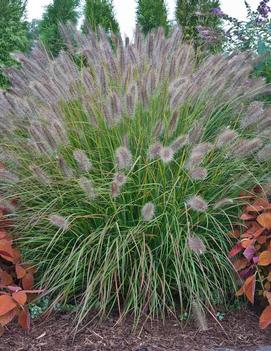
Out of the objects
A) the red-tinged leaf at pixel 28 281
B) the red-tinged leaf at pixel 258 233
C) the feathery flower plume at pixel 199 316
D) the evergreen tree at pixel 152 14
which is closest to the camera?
the feathery flower plume at pixel 199 316

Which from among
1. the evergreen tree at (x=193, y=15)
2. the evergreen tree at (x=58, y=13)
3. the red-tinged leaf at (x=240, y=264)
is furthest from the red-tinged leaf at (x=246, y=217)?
the evergreen tree at (x=58, y=13)

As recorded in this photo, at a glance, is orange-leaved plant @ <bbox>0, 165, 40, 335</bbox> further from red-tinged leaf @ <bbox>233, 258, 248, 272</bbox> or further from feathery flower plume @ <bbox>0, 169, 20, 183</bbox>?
red-tinged leaf @ <bbox>233, 258, 248, 272</bbox>

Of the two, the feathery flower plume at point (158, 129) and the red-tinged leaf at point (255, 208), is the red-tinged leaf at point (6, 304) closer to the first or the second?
the feathery flower plume at point (158, 129)

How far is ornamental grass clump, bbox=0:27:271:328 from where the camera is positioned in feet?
9.41

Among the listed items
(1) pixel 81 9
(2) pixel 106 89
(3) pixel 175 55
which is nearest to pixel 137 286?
(2) pixel 106 89

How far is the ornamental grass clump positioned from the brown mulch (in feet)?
0.30

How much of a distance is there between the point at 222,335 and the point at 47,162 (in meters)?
1.32

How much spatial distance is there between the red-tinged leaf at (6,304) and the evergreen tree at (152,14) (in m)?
5.68

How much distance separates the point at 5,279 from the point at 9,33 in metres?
4.18

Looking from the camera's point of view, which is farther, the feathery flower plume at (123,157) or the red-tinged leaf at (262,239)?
the red-tinged leaf at (262,239)

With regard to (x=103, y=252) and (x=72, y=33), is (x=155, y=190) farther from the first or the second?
(x=72, y=33)

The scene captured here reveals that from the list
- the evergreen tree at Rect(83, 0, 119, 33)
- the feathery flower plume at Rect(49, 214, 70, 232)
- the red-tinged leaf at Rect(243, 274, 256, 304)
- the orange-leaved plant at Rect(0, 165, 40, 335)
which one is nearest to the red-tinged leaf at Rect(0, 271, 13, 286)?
the orange-leaved plant at Rect(0, 165, 40, 335)

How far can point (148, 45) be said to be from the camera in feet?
12.7

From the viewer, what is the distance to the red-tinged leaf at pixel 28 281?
2.98 metres
